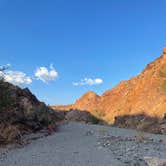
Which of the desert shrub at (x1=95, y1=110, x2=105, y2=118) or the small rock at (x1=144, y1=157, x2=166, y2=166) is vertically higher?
the desert shrub at (x1=95, y1=110, x2=105, y2=118)

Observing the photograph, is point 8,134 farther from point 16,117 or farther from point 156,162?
point 156,162

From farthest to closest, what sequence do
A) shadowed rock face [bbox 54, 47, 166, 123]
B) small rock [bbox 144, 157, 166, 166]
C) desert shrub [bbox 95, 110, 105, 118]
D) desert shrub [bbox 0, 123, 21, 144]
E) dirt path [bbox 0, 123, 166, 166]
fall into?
desert shrub [bbox 95, 110, 105, 118], shadowed rock face [bbox 54, 47, 166, 123], desert shrub [bbox 0, 123, 21, 144], dirt path [bbox 0, 123, 166, 166], small rock [bbox 144, 157, 166, 166]

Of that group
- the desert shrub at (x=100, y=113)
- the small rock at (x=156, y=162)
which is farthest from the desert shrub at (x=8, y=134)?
the desert shrub at (x=100, y=113)

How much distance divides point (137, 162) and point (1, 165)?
10.0 feet

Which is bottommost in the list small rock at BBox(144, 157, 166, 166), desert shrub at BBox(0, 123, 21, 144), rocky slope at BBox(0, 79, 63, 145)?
small rock at BBox(144, 157, 166, 166)

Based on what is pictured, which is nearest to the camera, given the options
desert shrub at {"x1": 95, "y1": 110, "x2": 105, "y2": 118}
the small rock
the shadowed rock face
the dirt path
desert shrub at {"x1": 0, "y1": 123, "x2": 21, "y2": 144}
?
the small rock

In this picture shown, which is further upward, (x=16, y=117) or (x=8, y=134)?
(x=16, y=117)

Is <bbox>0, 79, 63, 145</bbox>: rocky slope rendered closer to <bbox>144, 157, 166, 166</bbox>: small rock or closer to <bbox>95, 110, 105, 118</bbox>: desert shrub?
<bbox>144, 157, 166, 166</bbox>: small rock

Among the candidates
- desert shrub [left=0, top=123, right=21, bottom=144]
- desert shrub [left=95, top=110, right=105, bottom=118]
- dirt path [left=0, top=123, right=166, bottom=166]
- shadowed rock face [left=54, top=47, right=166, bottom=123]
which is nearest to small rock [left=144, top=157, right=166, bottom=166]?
dirt path [left=0, top=123, right=166, bottom=166]

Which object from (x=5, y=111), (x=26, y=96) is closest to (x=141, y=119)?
(x=26, y=96)

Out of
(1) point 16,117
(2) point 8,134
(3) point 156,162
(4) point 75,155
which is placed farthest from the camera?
(1) point 16,117

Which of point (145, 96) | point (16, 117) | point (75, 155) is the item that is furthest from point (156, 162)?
point (145, 96)

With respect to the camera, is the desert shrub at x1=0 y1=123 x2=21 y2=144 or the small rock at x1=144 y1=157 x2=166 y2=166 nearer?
the small rock at x1=144 y1=157 x2=166 y2=166

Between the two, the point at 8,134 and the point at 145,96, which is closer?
the point at 8,134
